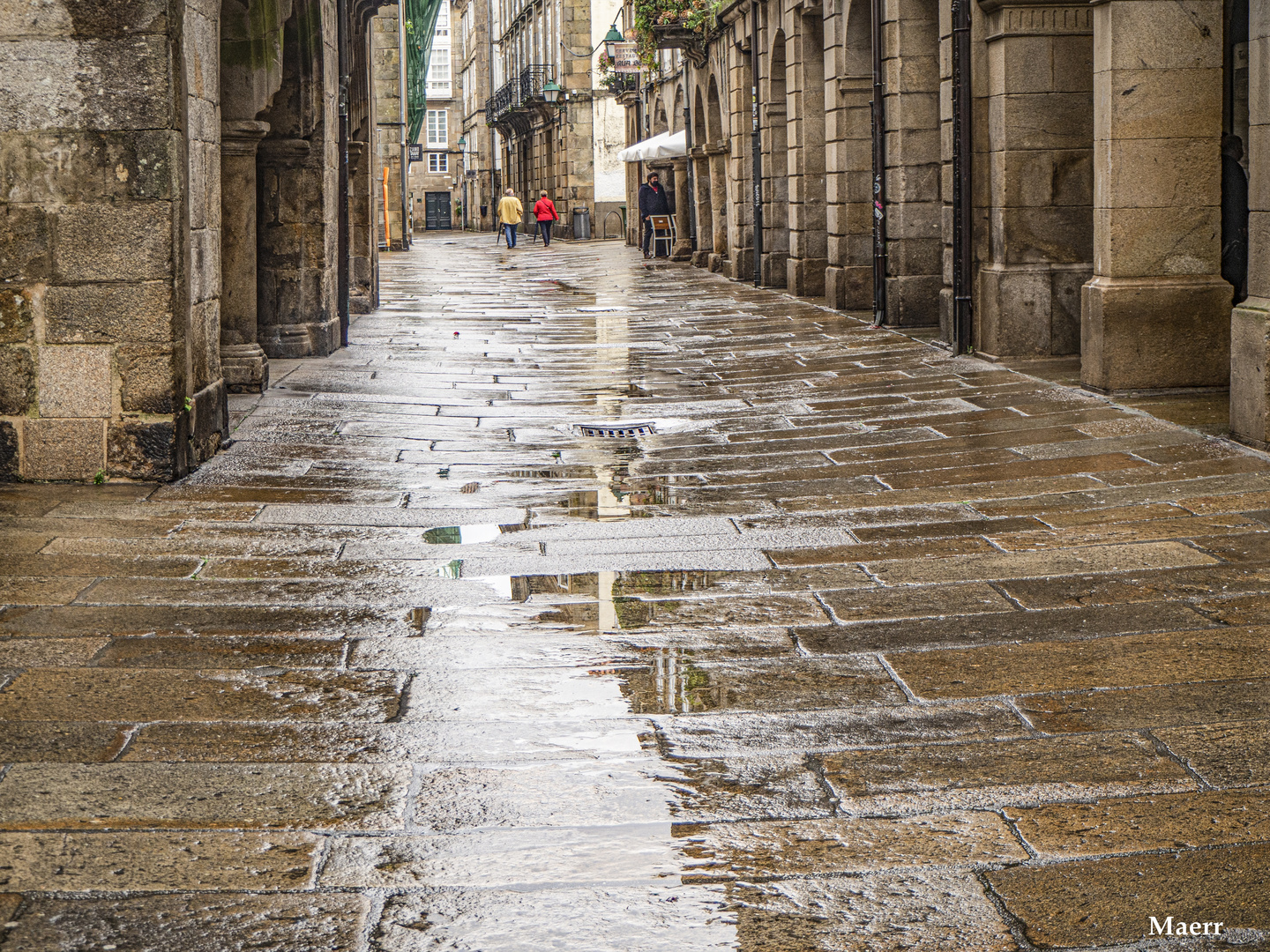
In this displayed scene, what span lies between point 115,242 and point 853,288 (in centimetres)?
1141

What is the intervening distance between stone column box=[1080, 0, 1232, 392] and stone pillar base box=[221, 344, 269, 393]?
18.8 feet

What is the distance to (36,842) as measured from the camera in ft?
10.5

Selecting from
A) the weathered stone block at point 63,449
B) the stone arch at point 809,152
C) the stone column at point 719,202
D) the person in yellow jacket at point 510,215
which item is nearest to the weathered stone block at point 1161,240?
the weathered stone block at point 63,449

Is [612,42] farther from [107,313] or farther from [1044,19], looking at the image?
[107,313]

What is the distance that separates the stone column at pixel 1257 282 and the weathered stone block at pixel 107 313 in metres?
5.29

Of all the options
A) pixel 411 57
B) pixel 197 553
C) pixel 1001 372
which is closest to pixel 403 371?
pixel 1001 372

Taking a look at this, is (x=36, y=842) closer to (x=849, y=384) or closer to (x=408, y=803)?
(x=408, y=803)

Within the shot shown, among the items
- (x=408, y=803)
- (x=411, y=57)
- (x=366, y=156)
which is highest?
(x=411, y=57)

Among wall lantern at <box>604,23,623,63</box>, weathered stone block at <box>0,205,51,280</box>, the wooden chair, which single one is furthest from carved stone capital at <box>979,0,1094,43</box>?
wall lantern at <box>604,23,623,63</box>

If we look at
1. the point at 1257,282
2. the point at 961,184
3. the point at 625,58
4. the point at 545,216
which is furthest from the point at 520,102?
the point at 1257,282

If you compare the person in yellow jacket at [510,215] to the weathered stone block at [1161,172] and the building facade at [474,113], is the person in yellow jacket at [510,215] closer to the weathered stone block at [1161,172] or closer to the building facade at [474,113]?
the building facade at [474,113]

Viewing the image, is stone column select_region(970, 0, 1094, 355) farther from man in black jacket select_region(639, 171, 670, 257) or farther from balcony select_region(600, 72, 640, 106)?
balcony select_region(600, 72, 640, 106)

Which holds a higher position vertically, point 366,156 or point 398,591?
point 366,156

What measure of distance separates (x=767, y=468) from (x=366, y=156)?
12.0 m
